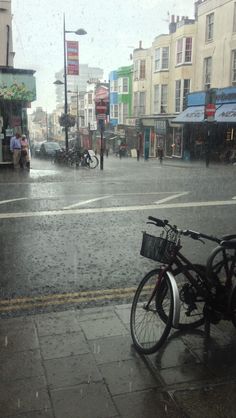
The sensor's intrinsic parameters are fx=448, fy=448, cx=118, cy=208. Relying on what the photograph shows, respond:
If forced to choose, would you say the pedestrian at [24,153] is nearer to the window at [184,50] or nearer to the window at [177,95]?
the window at [184,50]

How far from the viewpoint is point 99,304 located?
4.84 meters

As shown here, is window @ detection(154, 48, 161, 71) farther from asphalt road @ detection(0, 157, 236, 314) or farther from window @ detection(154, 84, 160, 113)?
asphalt road @ detection(0, 157, 236, 314)

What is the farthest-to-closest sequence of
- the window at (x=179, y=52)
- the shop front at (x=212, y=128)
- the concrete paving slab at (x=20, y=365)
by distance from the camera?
the window at (x=179, y=52) < the shop front at (x=212, y=128) < the concrete paving slab at (x=20, y=365)

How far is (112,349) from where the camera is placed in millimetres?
3816

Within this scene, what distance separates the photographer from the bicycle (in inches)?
149

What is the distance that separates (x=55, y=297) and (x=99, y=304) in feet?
1.81

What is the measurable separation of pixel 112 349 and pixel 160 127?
119 ft

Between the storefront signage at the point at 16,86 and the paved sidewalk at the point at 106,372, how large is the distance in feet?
58.7

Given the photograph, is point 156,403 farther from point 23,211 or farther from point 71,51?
point 71,51

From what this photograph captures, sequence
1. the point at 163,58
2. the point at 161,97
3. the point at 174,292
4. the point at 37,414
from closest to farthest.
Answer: the point at 37,414
the point at 174,292
the point at 163,58
the point at 161,97

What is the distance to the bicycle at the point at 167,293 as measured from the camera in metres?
3.78

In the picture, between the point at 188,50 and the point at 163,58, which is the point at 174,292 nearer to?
the point at 188,50

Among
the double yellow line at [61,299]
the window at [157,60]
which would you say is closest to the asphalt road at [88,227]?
the double yellow line at [61,299]

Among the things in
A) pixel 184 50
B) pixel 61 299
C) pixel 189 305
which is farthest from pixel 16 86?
pixel 189 305
